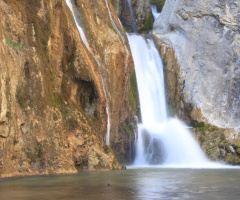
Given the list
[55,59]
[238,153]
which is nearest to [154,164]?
[238,153]

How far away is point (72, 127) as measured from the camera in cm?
1656

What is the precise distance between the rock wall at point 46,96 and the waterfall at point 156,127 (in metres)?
6.89

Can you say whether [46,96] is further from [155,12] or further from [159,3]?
[159,3]

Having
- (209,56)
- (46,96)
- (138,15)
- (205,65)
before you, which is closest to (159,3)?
(138,15)

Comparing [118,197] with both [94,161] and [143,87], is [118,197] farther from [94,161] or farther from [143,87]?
[143,87]

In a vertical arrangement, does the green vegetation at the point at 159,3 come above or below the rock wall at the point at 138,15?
above

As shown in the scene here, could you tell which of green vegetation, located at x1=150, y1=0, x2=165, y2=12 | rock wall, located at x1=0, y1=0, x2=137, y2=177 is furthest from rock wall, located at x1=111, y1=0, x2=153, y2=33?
rock wall, located at x1=0, y1=0, x2=137, y2=177

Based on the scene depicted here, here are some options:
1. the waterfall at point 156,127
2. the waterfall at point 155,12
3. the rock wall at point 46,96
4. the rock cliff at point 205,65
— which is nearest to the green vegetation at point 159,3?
the waterfall at point 155,12

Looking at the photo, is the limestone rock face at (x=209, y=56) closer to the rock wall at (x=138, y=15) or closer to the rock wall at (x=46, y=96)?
the rock wall at (x=138, y=15)

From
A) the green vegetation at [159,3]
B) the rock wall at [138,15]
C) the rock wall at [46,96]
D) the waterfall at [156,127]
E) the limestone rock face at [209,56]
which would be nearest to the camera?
the rock wall at [46,96]

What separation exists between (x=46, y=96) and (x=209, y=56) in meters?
21.6

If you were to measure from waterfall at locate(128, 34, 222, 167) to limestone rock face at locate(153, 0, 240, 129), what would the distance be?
2.51 meters

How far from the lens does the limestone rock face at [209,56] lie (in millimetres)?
32281

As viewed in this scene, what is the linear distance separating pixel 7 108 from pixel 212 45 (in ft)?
81.5
